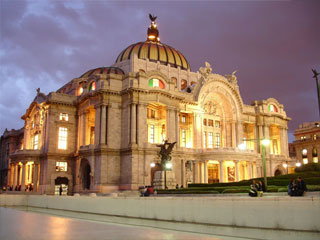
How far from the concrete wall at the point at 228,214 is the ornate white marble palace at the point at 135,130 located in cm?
2837

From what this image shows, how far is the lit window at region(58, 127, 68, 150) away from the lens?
59.6 meters

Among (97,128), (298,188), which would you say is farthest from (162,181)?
(298,188)

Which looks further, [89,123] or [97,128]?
[89,123]

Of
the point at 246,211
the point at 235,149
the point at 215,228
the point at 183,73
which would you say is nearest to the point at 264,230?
the point at 246,211

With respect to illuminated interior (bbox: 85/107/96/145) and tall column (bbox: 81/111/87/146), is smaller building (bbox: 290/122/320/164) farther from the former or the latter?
tall column (bbox: 81/111/87/146)

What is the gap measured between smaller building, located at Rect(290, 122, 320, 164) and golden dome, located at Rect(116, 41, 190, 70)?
1612 inches

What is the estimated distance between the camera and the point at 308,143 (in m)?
95.2

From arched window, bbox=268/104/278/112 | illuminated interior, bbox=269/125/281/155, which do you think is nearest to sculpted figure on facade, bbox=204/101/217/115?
arched window, bbox=268/104/278/112

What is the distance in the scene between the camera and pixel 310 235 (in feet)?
41.8

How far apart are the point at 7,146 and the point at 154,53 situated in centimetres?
4399

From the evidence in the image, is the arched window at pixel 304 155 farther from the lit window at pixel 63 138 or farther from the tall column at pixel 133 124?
the lit window at pixel 63 138

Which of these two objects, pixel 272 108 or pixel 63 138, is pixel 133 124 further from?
pixel 272 108

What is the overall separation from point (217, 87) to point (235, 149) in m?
13.0

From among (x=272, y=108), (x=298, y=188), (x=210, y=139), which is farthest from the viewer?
(x=272, y=108)
